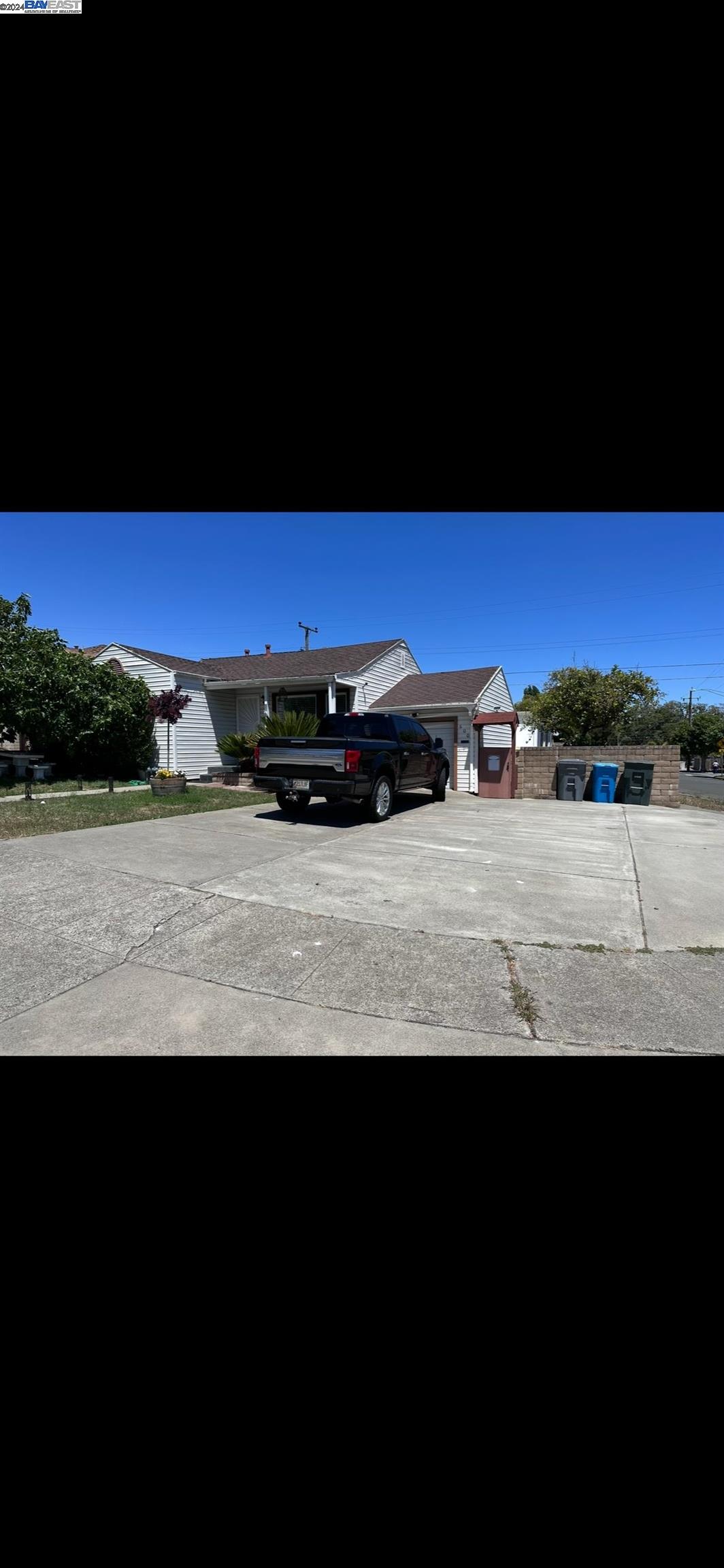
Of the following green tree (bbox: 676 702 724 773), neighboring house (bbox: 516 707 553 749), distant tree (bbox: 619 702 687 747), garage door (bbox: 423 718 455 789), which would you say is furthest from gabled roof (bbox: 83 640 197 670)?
green tree (bbox: 676 702 724 773)

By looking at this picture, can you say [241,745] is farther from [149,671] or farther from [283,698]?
[149,671]

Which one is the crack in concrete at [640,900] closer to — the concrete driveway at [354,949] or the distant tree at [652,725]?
the concrete driveway at [354,949]

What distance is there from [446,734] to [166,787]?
337 inches

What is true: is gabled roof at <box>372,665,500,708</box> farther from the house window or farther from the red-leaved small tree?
the red-leaved small tree

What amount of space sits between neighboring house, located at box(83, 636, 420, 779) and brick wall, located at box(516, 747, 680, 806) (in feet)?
18.7

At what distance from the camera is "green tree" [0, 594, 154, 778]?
594 inches

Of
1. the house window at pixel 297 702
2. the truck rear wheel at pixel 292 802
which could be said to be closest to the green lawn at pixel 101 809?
the truck rear wheel at pixel 292 802

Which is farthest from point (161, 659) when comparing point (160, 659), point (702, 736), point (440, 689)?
point (702, 736)

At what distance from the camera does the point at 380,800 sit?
31.9ft
